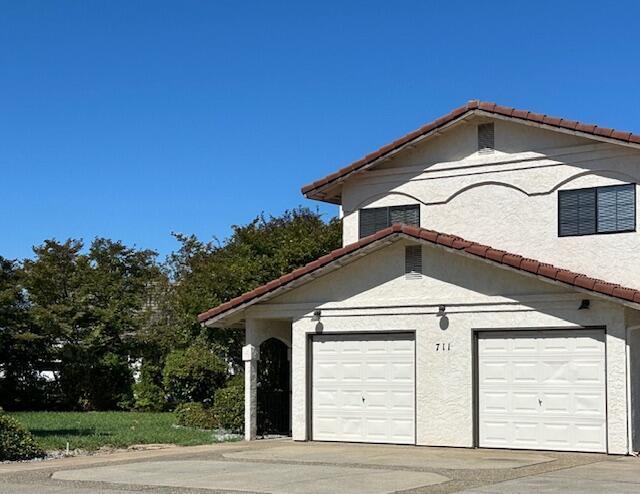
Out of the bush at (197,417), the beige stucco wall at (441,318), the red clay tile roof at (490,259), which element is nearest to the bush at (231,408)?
the bush at (197,417)

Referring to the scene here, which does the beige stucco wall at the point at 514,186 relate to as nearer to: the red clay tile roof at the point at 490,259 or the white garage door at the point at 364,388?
the red clay tile roof at the point at 490,259

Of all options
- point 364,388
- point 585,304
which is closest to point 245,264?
point 364,388

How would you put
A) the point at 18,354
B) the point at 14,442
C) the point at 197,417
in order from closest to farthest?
1. the point at 14,442
2. the point at 197,417
3. the point at 18,354

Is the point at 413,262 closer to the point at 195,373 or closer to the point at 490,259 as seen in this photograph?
the point at 490,259

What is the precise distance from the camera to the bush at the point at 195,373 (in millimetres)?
31750

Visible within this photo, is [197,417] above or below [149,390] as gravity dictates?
above

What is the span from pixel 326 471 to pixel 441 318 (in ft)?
19.5

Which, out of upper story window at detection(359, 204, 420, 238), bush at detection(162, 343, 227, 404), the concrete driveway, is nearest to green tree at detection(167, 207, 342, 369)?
bush at detection(162, 343, 227, 404)

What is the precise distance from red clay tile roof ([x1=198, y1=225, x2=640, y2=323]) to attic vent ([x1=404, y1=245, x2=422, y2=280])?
0.57 meters

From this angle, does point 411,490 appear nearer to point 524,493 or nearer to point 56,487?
point 524,493

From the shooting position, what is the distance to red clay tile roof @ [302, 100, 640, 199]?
21797 millimetres

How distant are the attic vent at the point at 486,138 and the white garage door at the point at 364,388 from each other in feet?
16.6

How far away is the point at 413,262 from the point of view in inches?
872

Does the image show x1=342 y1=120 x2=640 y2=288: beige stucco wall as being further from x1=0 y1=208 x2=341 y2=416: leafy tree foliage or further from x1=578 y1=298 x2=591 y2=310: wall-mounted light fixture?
x1=0 y1=208 x2=341 y2=416: leafy tree foliage
